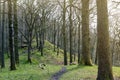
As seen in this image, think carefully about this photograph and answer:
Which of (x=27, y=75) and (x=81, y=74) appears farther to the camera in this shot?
(x=27, y=75)

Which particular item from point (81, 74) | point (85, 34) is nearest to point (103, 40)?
point (81, 74)

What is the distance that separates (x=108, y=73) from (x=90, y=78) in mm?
3135

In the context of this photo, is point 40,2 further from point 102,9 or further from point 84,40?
point 102,9

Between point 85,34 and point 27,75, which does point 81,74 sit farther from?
point 85,34

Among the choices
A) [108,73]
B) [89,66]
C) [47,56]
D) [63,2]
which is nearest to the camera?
[108,73]

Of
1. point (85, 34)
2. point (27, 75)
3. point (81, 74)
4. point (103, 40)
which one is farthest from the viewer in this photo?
point (85, 34)

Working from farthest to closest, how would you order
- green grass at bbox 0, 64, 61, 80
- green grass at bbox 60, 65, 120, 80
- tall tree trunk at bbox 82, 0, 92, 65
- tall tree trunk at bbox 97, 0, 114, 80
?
1. tall tree trunk at bbox 82, 0, 92, 65
2. green grass at bbox 0, 64, 61, 80
3. green grass at bbox 60, 65, 120, 80
4. tall tree trunk at bbox 97, 0, 114, 80

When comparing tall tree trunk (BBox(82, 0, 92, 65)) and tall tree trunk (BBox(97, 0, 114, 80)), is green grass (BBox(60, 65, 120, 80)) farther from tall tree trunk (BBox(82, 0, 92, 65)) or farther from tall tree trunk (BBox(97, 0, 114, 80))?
tall tree trunk (BBox(82, 0, 92, 65))

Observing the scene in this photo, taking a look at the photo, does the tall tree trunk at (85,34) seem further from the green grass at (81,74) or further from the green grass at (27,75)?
the green grass at (27,75)

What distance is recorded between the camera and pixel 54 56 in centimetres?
6047

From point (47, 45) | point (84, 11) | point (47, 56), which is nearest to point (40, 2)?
point (47, 56)

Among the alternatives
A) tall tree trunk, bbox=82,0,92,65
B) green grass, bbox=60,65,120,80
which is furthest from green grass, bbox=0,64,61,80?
tall tree trunk, bbox=82,0,92,65

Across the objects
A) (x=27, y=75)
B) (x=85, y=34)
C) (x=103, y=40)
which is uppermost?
(x=85, y=34)

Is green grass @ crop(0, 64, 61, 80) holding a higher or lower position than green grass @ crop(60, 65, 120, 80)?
lower
